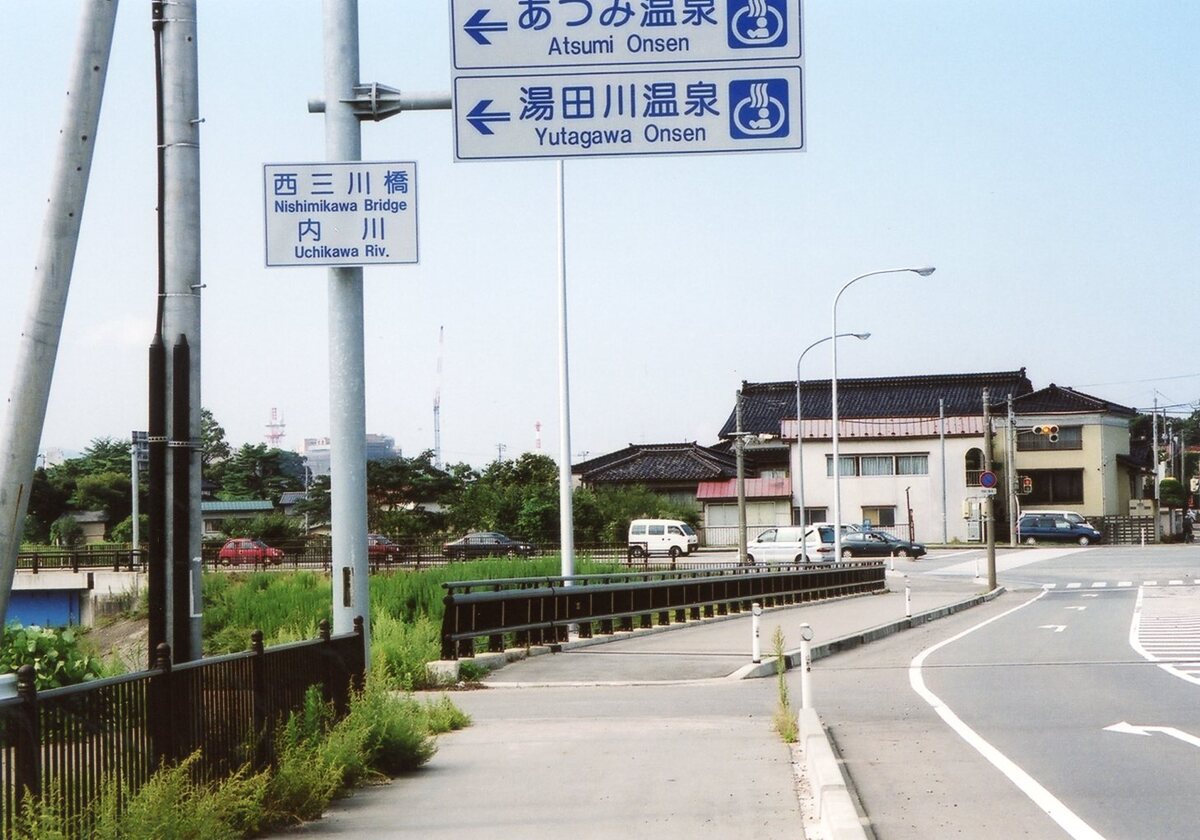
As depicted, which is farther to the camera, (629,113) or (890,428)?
(890,428)

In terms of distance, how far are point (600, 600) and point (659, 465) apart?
2466 inches

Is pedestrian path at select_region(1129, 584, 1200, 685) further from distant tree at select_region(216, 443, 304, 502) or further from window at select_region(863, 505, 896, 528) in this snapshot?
distant tree at select_region(216, 443, 304, 502)

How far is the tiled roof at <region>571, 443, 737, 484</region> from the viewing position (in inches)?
3343

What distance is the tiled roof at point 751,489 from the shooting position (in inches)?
3285

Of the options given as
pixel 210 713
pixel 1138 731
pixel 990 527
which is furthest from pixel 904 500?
pixel 210 713

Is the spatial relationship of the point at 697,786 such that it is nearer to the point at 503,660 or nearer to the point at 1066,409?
the point at 503,660

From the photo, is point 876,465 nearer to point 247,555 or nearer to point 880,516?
point 880,516

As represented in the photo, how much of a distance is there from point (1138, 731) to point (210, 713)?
8.24 meters

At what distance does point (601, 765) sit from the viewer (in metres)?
10.5

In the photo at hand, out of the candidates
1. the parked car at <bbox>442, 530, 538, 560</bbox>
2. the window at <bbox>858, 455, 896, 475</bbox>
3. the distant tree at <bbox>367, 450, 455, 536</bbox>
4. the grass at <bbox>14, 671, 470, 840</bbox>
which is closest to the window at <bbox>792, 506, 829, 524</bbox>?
the window at <bbox>858, 455, 896, 475</bbox>

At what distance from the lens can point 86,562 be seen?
5681cm

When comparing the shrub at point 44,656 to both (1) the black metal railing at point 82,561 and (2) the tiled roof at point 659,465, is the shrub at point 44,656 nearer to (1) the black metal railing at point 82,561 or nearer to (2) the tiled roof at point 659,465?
(1) the black metal railing at point 82,561

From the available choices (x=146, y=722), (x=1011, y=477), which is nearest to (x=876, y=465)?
(x=1011, y=477)

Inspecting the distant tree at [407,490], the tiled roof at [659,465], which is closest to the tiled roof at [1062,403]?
the tiled roof at [659,465]
